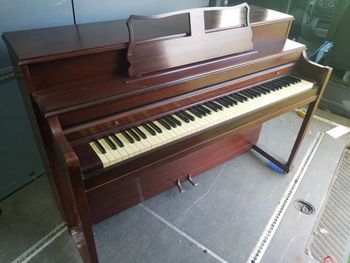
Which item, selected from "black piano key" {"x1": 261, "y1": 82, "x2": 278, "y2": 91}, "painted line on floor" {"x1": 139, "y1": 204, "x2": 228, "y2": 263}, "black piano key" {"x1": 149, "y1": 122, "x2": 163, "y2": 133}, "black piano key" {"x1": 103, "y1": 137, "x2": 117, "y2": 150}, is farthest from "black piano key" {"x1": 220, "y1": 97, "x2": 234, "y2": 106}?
"painted line on floor" {"x1": 139, "y1": 204, "x2": 228, "y2": 263}

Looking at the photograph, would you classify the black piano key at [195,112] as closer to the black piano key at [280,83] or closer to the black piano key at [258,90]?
the black piano key at [258,90]

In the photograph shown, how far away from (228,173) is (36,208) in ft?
4.60

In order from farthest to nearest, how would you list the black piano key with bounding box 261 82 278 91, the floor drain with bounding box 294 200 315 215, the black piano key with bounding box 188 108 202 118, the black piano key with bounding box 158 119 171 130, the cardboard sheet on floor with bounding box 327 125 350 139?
1. the cardboard sheet on floor with bounding box 327 125 350 139
2. the floor drain with bounding box 294 200 315 215
3. the black piano key with bounding box 261 82 278 91
4. the black piano key with bounding box 188 108 202 118
5. the black piano key with bounding box 158 119 171 130

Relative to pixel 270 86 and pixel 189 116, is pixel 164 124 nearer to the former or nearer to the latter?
pixel 189 116

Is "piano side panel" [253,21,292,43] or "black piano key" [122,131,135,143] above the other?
"piano side panel" [253,21,292,43]

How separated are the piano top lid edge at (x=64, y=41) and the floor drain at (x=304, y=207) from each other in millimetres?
1601

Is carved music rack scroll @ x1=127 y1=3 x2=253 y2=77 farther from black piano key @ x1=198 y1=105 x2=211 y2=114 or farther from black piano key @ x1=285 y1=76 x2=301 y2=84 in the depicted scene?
black piano key @ x1=285 y1=76 x2=301 y2=84

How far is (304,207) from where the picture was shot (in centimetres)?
192

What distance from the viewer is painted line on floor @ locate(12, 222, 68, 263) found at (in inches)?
60.2

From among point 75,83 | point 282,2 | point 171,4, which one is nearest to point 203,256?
point 75,83

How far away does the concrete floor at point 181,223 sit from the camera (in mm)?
1590

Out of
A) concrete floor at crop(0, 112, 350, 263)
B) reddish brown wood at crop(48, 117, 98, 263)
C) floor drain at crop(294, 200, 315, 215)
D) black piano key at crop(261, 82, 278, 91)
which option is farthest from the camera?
floor drain at crop(294, 200, 315, 215)

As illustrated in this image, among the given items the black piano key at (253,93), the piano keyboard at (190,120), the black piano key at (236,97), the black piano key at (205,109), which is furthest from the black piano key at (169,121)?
the black piano key at (253,93)

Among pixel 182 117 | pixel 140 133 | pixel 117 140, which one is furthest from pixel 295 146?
pixel 117 140
